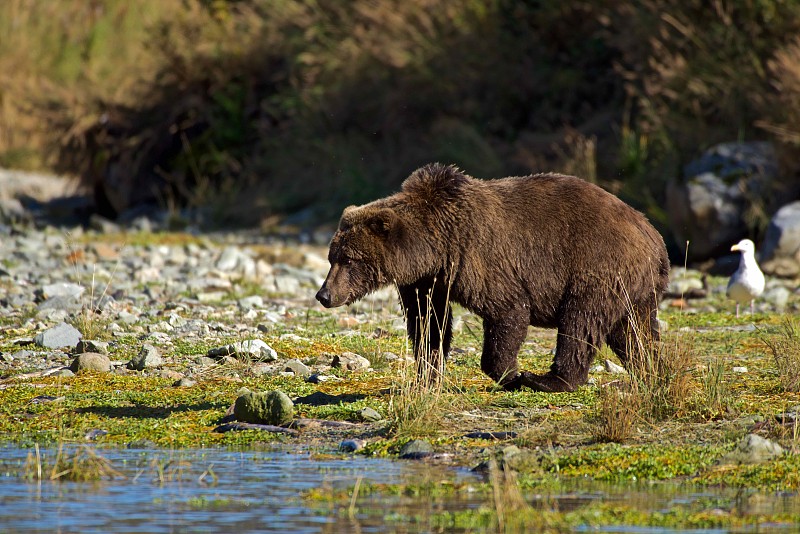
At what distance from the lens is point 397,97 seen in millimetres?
23984

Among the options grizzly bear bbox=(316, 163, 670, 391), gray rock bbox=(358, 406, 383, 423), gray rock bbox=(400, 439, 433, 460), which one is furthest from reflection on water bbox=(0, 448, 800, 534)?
grizzly bear bbox=(316, 163, 670, 391)

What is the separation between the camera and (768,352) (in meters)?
10.1

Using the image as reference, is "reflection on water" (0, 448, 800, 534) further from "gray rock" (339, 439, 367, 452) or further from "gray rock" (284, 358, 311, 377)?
"gray rock" (284, 358, 311, 377)

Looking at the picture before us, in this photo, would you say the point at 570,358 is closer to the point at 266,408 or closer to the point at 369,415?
the point at 369,415

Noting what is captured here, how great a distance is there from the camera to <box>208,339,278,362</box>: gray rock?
962 centimetres

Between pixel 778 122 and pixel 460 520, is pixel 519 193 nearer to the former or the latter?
pixel 460 520

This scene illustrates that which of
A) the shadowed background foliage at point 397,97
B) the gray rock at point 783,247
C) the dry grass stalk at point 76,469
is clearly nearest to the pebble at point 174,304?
the gray rock at point 783,247

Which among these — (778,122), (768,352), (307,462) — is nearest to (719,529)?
(307,462)

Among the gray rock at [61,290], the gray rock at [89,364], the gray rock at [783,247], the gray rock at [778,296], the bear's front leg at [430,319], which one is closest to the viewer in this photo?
the bear's front leg at [430,319]

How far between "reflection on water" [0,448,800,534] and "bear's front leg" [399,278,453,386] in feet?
4.69

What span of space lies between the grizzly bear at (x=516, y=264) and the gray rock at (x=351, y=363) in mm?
1310

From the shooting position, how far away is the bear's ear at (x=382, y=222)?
8.18 meters

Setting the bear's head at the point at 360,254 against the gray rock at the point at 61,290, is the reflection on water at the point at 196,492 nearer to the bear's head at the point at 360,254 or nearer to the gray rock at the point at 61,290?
the bear's head at the point at 360,254

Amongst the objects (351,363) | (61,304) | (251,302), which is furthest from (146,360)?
(251,302)
